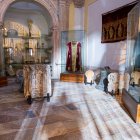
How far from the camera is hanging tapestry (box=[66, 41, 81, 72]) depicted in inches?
233

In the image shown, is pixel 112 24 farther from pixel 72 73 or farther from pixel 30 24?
pixel 30 24

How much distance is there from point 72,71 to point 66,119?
3.35 metres

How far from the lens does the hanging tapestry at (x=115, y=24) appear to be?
4320 millimetres

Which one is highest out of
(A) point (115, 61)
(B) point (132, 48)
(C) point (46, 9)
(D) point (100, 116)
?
(C) point (46, 9)

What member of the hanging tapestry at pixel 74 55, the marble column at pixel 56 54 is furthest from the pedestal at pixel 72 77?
the marble column at pixel 56 54

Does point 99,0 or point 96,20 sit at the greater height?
point 99,0

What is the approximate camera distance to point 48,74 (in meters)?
3.51

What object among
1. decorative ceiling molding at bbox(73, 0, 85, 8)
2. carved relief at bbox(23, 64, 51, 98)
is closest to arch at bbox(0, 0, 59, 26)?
decorative ceiling molding at bbox(73, 0, 85, 8)

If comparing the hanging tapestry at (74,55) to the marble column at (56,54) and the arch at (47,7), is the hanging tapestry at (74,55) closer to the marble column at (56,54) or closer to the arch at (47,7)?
the marble column at (56,54)

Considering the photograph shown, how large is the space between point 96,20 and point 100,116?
149 inches

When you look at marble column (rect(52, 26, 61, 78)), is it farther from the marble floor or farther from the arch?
the marble floor

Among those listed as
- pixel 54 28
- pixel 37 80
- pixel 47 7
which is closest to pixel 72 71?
pixel 54 28

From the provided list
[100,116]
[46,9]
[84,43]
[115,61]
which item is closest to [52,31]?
[46,9]

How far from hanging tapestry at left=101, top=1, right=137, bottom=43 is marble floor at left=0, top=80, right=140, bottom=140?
1.85m
